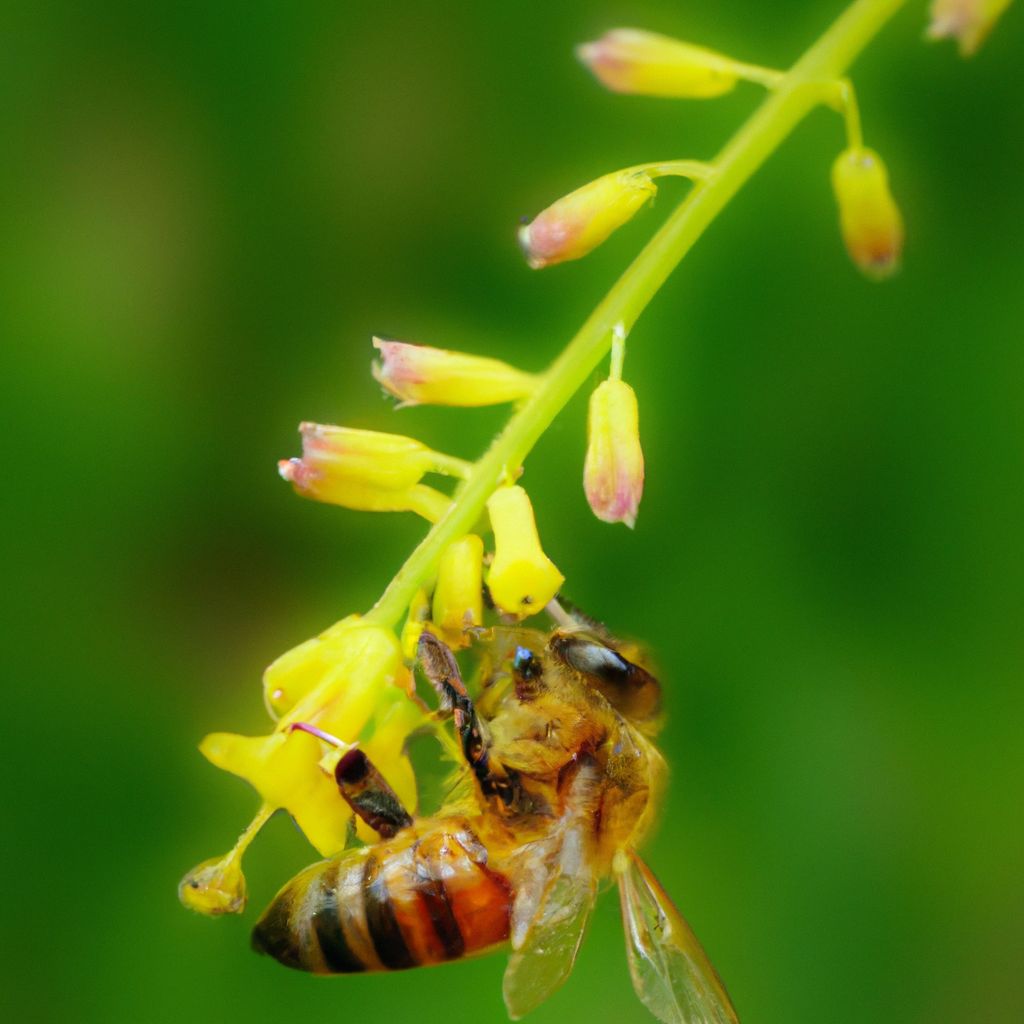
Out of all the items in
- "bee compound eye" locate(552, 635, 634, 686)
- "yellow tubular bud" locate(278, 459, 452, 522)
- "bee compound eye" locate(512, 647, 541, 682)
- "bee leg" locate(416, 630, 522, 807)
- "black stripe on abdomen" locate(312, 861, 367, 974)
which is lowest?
"black stripe on abdomen" locate(312, 861, 367, 974)

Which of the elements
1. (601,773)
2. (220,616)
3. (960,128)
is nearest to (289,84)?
(220,616)

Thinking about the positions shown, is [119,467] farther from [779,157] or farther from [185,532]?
[779,157]

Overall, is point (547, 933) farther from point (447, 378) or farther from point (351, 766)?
point (447, 378)

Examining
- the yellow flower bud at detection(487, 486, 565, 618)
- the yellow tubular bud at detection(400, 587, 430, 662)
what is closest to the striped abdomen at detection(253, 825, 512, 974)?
the yellow tubular bud at detection(400, 587, 430, 662)

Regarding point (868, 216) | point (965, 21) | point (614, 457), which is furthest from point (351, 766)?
point (965, 21)

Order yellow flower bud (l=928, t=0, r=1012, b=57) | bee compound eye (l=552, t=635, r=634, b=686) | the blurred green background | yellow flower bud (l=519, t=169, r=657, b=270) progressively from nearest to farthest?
1. yellow flower bud (l=928, t=0, r=1012, b=57)
2. yellow flower bud (l=519, t=169, r=657, b=270)
3. bee compound eye (l=552, t=635, r=634, b=686)
4. the blurred green background

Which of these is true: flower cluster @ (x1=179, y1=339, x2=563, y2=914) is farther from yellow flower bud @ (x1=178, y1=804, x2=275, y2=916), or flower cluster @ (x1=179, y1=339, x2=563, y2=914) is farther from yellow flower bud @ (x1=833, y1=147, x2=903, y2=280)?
yellow flower bud @ (x1=833, y1=147, x2=903, y2=280)

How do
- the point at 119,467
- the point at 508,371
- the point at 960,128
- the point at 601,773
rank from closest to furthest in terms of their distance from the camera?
1. the point at 508,371
2. the point at 601,773
3. the point at 960,128
4. the point at 119,467
